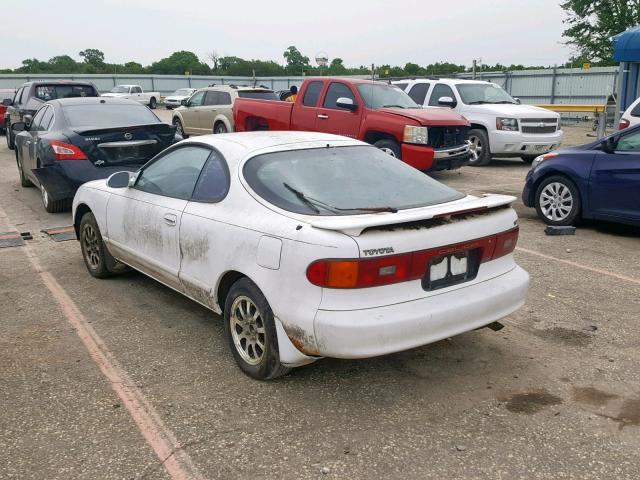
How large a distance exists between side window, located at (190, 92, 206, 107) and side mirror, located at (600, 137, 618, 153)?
1221 cm

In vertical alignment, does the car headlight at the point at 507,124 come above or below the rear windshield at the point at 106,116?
below

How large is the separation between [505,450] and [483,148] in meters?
11.5

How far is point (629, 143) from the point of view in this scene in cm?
725

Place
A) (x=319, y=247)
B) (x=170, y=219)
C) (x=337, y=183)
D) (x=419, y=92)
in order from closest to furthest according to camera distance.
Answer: (x=319, y=247), (x=337, y=183), (x=170, y=219), (x=419, y=92)

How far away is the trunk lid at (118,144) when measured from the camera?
8195 millimetres

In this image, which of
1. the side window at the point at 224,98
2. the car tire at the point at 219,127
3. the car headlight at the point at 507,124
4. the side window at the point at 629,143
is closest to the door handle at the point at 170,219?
the side window at the point at 629,143

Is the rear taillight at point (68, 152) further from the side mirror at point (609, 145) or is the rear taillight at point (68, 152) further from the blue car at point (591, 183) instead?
the side mirror at point (609, 145)

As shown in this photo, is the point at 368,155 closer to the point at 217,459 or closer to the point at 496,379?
the point at 496,379

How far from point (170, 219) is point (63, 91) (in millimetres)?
12555

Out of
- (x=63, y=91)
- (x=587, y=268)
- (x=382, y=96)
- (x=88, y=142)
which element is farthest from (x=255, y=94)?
(x=587, y=268)

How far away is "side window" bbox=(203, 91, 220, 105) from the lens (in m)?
16.7

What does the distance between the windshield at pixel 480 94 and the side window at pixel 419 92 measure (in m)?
0.76

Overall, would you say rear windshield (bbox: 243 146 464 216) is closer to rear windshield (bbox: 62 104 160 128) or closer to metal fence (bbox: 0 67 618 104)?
rear windshield (bbox: 62 104 160 128)

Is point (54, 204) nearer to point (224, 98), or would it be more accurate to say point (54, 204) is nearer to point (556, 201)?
point (556, 201)
